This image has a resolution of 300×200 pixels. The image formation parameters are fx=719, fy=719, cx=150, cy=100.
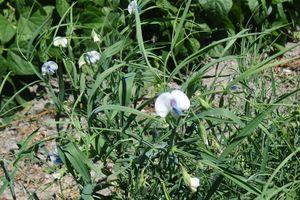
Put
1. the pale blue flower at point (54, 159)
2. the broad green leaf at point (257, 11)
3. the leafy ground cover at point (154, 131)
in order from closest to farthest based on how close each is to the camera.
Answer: the leafy ground cover at point (154, 131) → the pale blue flower at point (54, 159) → the broad green leaf at point (257, 11)

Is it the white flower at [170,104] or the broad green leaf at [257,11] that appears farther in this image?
the broad green leaf at [257,11]

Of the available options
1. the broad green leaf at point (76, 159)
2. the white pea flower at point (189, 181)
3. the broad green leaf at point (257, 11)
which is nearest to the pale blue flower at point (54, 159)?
the broad green leaf at point (76, 159)

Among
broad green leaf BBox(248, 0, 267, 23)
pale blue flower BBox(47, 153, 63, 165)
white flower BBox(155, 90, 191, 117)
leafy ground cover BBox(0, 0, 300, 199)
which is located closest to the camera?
white flower BBox(155, 90, 191, 117)

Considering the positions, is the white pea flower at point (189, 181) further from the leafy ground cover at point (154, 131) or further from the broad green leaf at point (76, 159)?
the broad green leaf at point (76, 159)

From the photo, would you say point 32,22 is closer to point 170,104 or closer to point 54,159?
point 54,159

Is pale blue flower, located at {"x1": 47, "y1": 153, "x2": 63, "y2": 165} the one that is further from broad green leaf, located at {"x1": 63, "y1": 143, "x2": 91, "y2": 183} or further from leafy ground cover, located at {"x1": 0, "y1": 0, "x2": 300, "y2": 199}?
broad green leaf, located at {"x1": 63, "y1": 143, "x2": 91, "y2": 183}

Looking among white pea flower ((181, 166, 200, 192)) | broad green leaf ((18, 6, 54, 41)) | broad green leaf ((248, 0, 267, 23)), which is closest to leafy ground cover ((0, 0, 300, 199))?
white pea flower ((181, 166, 200, 192))

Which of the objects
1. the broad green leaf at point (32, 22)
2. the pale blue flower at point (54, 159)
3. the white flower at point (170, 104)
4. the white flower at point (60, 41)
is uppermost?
the white flower at point (170, 104)

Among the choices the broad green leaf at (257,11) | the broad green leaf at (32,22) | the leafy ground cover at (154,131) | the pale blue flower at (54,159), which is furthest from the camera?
the broad green leaf at (257,11)
